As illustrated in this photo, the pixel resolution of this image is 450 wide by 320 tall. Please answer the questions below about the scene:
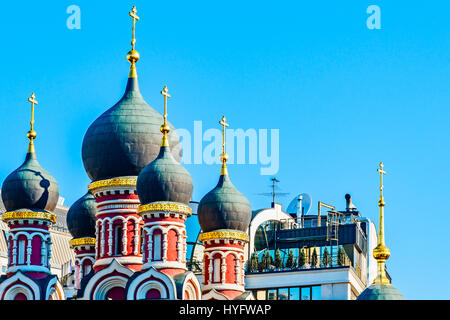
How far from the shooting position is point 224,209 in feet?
175

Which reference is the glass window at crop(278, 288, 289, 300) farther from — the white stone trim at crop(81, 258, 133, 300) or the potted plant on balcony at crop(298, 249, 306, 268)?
the white stone trim at crop(81, 258, 133, 300)

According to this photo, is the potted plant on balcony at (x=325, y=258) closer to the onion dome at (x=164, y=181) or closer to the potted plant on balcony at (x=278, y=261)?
the potted plant on balcony at (x=278, y=261)

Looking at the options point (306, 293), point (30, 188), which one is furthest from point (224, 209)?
point (306, 293)

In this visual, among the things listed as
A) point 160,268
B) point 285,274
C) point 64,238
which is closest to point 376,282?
point 160,268

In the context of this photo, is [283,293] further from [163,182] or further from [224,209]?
[163,182]

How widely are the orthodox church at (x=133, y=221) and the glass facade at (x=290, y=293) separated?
38.5 feet

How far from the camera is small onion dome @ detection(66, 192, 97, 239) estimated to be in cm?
5609

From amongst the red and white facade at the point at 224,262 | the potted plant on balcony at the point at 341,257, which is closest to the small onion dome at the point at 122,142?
Answer: the red and white facade at the point at 224,262

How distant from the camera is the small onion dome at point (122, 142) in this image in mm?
51750

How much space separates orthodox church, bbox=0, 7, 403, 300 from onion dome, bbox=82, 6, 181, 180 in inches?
1.5

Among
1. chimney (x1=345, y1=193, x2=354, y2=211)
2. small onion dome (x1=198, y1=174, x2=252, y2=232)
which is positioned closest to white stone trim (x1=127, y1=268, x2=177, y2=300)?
small onion dome (x1=198, y1=174, x2=252, y2=232)

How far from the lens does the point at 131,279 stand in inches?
1903

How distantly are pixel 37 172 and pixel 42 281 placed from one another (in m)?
4.50
